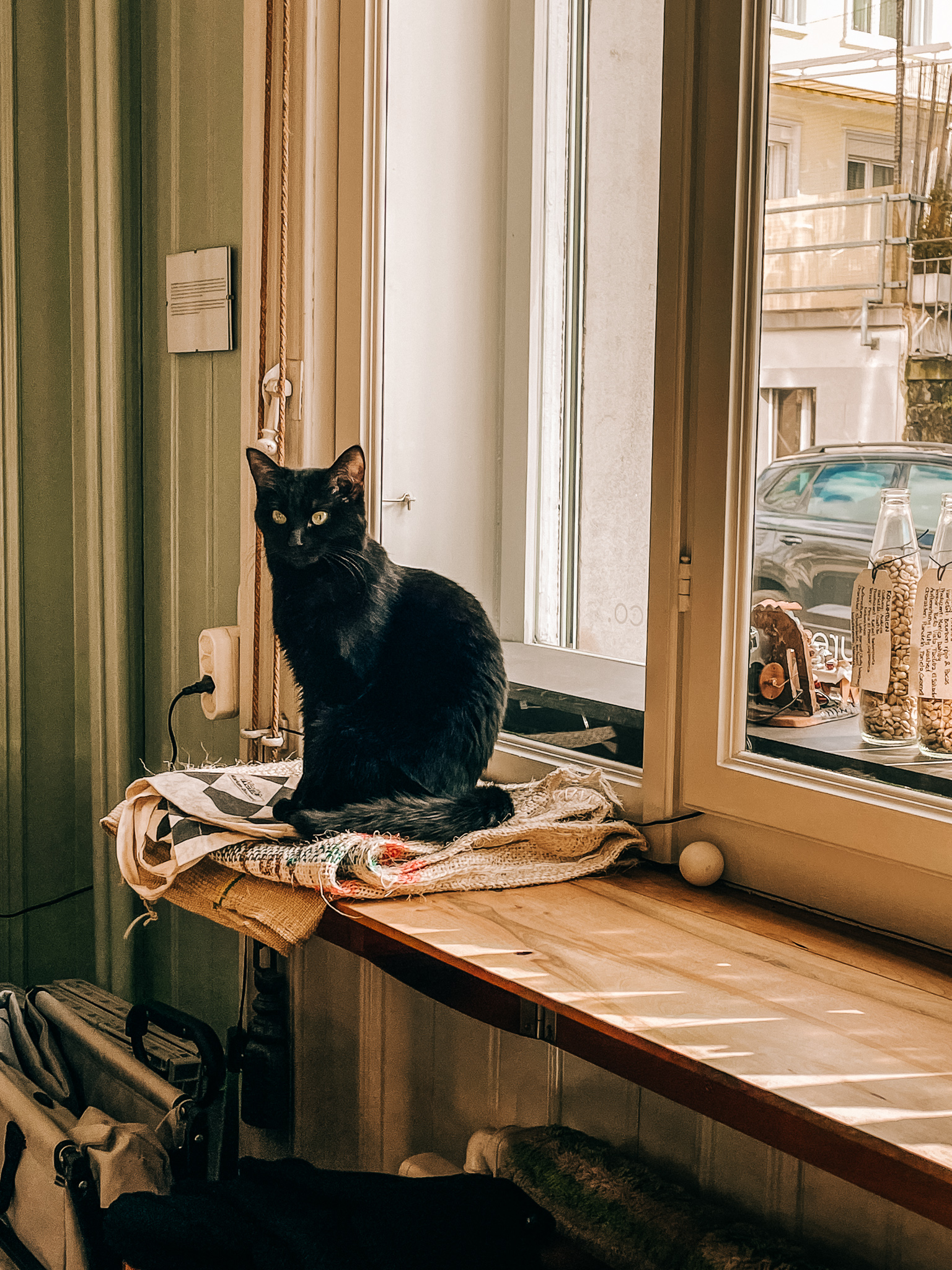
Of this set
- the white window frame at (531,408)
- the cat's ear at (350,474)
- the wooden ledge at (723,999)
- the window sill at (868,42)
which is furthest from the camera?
the white window frame at (531,408)

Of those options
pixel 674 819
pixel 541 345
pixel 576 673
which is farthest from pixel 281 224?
pixel 674 819

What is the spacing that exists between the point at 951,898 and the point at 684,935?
224mm

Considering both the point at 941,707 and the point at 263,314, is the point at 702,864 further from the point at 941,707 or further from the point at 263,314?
the point at 263,314

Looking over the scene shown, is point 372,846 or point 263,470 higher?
point 263,470

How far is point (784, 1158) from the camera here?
1036mm

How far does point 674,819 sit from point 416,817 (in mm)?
266

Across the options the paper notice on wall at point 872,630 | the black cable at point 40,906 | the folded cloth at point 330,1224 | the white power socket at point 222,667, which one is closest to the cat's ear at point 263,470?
the white power socket at point 222,667

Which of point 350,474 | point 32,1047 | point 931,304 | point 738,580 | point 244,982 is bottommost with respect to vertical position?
point 32,1047

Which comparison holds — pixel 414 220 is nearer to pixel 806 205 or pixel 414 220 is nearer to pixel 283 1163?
pixel 806 205

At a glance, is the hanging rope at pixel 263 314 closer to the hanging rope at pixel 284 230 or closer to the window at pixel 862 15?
the hanging rope at pixel 284 230

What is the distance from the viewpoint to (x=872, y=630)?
41.6 inches

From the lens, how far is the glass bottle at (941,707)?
1.01 metres

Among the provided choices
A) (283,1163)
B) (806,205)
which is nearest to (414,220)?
(806,205)

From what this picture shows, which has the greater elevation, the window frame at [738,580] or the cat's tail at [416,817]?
the window frame at [738,580]
